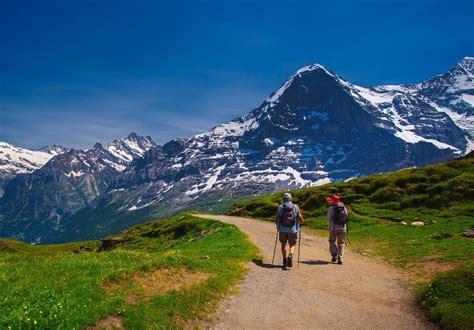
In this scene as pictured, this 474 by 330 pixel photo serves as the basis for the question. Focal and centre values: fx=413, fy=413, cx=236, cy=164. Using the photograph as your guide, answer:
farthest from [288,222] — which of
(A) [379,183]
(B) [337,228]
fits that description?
(A) [379,183]

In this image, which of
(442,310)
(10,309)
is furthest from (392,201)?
(10,309)

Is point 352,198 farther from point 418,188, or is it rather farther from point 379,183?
point 418,188

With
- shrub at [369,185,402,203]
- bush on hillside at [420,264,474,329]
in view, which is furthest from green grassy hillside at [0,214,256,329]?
shrub at [369,185,402,203]

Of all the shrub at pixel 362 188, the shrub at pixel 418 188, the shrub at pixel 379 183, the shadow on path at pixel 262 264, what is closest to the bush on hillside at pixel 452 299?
the shadow on path at pixel 262 264

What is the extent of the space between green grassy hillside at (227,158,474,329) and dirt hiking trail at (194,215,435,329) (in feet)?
4.73

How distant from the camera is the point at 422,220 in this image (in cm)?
4316

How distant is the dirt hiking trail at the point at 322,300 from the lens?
634 inches

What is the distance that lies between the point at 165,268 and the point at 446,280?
1320cm

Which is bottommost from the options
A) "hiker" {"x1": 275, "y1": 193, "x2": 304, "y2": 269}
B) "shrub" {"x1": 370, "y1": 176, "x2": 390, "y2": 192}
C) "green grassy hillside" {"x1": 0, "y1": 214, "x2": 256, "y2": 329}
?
"green grassy hillside" {"x1": 0, "y1": 214, "x2": 256, "y2": 329}

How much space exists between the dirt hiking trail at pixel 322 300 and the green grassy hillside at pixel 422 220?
1443mm

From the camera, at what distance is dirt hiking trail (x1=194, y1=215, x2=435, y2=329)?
634 inches

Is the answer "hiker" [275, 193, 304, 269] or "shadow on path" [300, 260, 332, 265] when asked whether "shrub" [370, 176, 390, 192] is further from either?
"hiker" [275, 193, 304, 269]

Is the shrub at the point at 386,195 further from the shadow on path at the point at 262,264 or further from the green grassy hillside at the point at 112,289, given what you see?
the green grassy hillside at the point at 112,289

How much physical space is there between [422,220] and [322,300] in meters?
28.8
